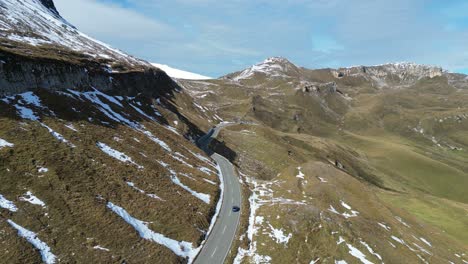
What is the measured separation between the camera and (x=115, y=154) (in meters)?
53.3

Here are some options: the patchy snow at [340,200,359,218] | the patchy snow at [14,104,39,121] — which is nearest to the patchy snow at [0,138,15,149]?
the patchy snow at [14,104,39,121]

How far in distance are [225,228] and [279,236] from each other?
8.80 m

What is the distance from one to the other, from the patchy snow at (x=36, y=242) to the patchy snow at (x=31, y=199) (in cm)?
355

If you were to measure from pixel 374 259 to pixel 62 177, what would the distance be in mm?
46817

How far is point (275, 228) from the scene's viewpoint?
5012 cm

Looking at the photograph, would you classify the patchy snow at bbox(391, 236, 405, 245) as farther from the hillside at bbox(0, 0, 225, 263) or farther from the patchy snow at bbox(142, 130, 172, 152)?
the patchy snow at bbox(142, 130, 172, 152)

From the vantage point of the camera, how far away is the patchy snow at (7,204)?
107 feet

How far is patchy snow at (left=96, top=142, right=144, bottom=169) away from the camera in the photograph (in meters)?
52.6

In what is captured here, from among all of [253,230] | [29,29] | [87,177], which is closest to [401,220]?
[253,230]

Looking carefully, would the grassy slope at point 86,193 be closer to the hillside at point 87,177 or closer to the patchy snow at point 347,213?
the hillside at point 87,177

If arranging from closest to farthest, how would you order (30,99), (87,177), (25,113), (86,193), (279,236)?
(86,193)
(87,177)
(279,236)
(25,113)
(30,99)

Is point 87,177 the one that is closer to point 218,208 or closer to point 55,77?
point 218,208

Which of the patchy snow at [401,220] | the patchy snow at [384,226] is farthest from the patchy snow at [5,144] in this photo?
the patchy snow at [401,220]

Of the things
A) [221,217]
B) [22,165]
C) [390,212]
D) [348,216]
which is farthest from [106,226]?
[390,212]
